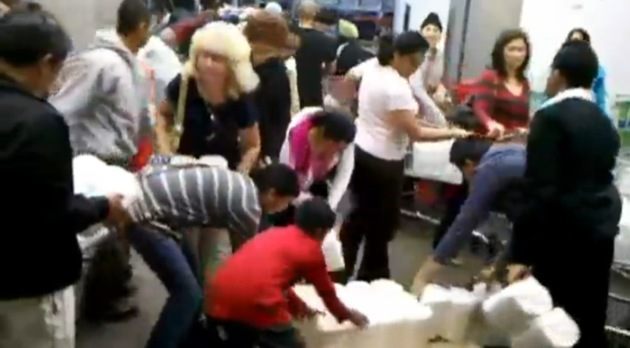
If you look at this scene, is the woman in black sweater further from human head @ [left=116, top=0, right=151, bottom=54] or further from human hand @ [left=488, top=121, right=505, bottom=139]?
human hand @ [left=488, top=121, right=505, bottom=139]

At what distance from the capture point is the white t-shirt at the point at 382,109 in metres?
4.08

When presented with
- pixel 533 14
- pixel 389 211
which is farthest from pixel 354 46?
pixel 389 211

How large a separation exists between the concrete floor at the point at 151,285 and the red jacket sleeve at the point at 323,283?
1.02 metres

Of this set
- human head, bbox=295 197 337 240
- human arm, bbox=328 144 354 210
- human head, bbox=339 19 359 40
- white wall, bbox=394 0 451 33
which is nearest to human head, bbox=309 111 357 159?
human arm, bbox=328 144 354 210

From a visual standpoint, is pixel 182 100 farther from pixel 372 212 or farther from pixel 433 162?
pixel 433 162

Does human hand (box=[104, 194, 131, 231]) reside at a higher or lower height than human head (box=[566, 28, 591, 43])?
lower

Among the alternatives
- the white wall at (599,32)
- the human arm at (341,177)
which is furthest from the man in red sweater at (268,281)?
the white wall at (599,32)

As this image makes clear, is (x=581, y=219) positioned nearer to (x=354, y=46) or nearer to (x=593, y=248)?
(x=593, y=248)

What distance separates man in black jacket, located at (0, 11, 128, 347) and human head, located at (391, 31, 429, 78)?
207 centimetres

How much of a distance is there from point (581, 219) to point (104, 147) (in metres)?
1.72

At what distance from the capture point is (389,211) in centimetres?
431

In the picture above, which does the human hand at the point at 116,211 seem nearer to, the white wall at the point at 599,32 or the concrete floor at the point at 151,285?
the concrete floor at the point at 151,285

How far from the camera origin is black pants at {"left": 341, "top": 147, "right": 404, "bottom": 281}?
4227 mm

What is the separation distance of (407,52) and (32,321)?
2.32 meters
